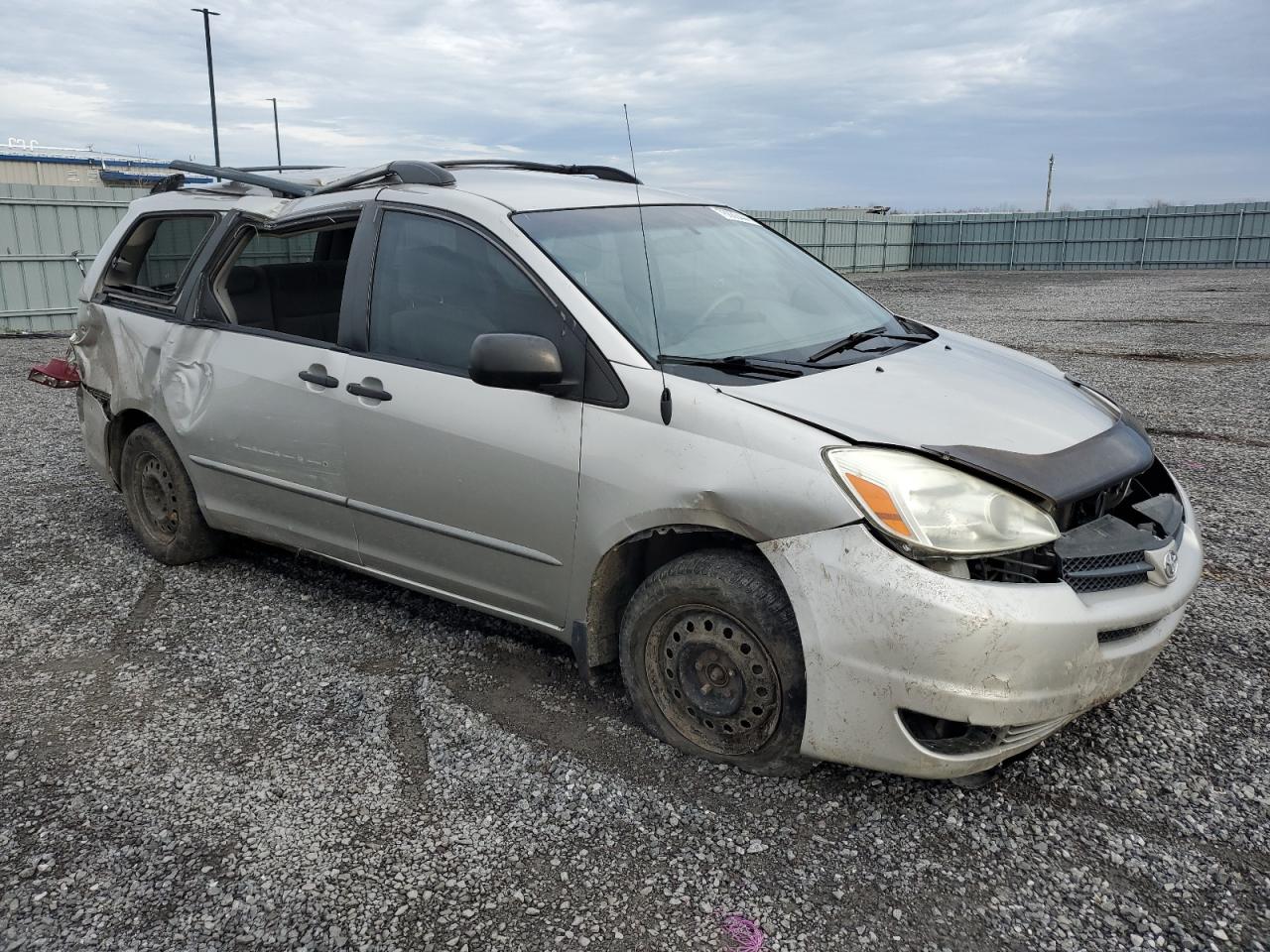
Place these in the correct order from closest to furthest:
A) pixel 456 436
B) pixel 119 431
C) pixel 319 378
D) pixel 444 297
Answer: pixel 456 436 → pixel 444 297 → pixel 319 378 → pixel 119 431

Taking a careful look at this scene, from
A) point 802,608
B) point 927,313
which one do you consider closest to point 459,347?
point 802,608

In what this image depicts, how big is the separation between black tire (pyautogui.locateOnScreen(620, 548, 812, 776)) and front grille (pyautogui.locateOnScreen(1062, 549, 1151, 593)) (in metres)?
0.74

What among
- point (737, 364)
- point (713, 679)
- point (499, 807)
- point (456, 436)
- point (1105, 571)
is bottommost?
point (499, 807)

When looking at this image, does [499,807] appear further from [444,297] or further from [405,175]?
[405,175]

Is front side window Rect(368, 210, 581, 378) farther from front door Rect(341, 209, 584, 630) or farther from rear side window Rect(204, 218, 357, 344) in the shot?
rear side window Rect(204, 218, 357, 344)

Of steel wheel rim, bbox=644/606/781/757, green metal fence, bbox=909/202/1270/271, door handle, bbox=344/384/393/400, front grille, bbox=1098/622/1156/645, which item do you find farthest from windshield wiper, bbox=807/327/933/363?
green metal fence, bbox=909/202/1270/271

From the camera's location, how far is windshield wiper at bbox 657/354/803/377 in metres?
3.14

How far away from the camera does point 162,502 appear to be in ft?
16.0

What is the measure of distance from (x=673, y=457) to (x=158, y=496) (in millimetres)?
3071

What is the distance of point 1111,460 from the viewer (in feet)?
9.82

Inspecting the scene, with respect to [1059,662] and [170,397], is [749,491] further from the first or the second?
[170,397]

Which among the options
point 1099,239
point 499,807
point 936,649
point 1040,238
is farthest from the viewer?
point 1040,238

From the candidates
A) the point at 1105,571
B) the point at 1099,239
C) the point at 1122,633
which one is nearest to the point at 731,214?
the point at 1105,571

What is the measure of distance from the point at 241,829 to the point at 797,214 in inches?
1239
